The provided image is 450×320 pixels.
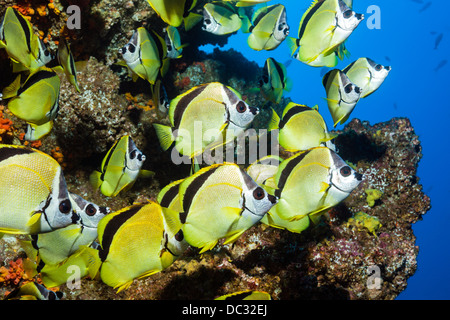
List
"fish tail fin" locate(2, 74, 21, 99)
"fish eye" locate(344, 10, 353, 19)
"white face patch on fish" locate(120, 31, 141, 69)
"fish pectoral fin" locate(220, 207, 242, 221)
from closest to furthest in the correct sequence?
1. "fish pectoral fin" locate(220, 207, 242, 221)
2. "fish tail fin" locate(2, 74, 21, 99)
3. "fish eye" locate(344, 10, 353, 19)
4. "white face patch on fish" locate(120, 31, 141, 69)

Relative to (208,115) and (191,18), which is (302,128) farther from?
(191,18)

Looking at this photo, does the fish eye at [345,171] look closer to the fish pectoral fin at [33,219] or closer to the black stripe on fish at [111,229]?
the black stripe on fish at [111,229]

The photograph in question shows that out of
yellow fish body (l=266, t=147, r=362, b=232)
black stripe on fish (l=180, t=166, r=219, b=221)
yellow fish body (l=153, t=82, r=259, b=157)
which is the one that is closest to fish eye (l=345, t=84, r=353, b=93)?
yellow fish body (l=266, t=147, r=362, b=232)

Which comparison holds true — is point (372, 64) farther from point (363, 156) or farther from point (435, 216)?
point (435, 216)

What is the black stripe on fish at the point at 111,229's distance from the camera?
218 centimetres

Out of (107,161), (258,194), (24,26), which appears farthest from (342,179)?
(24,26)

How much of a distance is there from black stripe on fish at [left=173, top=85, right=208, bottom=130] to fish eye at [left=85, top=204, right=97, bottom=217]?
1.06 meters

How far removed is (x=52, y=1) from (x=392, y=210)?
24.6ft

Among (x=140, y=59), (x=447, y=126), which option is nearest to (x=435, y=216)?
(x=447, y=126)

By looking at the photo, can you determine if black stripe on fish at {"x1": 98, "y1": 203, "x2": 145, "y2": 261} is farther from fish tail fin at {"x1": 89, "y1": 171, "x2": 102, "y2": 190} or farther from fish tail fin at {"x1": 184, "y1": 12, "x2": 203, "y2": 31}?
fish tail fin at {"x1": 184, "y1": 12, "x2": 203, "y2": 31}

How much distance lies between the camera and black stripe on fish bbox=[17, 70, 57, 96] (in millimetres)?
2832

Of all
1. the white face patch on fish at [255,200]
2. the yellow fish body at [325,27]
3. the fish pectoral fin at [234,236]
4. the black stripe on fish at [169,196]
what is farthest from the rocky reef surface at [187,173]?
the yellow fish body at [325,27]

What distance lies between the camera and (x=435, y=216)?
77.2m

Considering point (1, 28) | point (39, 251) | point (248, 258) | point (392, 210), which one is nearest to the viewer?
point (39, 251)
